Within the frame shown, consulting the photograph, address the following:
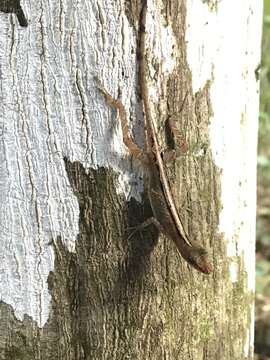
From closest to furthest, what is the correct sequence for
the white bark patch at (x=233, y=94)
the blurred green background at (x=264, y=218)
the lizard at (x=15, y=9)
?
1. the lizard at (x=15, y=9)
2. the white bark patch at (x=233, y=94)
3. the blurred green background at (x=264, y=218)

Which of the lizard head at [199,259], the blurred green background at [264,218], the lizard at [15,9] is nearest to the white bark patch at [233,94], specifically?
the lizard head at [199,259]

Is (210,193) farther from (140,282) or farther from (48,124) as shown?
(48,124)

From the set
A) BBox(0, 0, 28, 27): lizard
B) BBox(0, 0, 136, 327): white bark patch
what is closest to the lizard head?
Result: BBox(0, 0, 136, 327): white bark patch

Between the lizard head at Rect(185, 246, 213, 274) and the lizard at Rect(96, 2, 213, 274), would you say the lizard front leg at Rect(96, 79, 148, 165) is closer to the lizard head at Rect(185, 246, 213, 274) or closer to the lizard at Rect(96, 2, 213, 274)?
the lizard at Rect(96, 2, 213, 274)

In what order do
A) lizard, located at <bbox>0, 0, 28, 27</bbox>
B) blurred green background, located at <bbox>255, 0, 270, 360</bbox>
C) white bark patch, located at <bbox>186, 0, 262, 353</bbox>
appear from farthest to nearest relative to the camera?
blurred green background, located at <bbox>255, 0, 270, 360</bbox> → white bark patch, located at <bbox>186, 0, 262, 353</bbox> → lizard, located at <bbox>0, 0, 28, 27</bbox>

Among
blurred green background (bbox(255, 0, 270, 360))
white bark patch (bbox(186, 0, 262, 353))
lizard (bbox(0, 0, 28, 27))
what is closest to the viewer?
lizard (bbox(0, 0, 28, 27))

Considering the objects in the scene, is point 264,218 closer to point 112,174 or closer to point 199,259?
point 199,259

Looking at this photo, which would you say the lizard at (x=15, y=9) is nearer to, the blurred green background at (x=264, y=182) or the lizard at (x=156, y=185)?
the lizard at (x=156, y=185)
